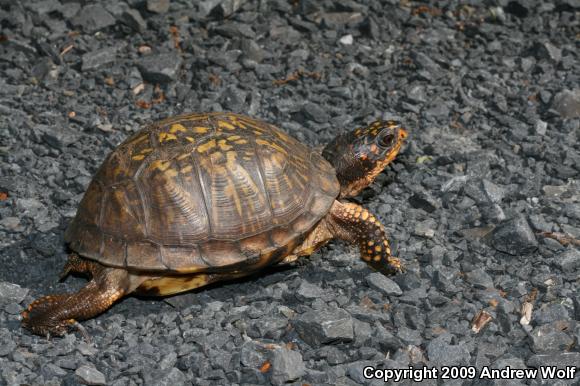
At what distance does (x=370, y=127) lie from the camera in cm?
505

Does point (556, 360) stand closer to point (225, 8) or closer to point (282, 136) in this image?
point (282, 136)

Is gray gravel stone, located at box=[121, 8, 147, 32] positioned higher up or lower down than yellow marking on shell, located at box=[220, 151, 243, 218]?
lower down

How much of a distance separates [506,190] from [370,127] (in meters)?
1.12

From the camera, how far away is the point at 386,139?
4977 mm

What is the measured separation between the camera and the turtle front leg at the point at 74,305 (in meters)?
4.18

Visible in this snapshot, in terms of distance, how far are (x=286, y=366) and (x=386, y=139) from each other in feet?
5.59

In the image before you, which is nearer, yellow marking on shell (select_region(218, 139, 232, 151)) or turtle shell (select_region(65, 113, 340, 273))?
turtle shell (select_region(65, 113, 340, 273))

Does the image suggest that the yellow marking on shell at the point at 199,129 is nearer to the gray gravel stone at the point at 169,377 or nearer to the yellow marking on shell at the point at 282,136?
the yellow marking on shell at the point at 282,136

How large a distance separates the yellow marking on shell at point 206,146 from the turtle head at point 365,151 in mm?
947

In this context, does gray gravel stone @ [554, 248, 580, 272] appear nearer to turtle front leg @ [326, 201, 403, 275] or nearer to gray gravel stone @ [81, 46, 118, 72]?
turtle front leg @ [326, 201, 403, 275]

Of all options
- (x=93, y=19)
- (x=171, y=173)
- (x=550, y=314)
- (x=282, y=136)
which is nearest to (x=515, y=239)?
(x=550, y=314)

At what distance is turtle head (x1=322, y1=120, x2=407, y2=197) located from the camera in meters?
4.96

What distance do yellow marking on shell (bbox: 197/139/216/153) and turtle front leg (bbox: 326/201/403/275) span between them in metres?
0.88

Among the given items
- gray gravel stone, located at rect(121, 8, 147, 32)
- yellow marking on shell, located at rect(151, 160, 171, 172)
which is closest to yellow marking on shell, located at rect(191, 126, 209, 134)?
yellow marking on shell, located at rect(151, 160, 171, 172)
